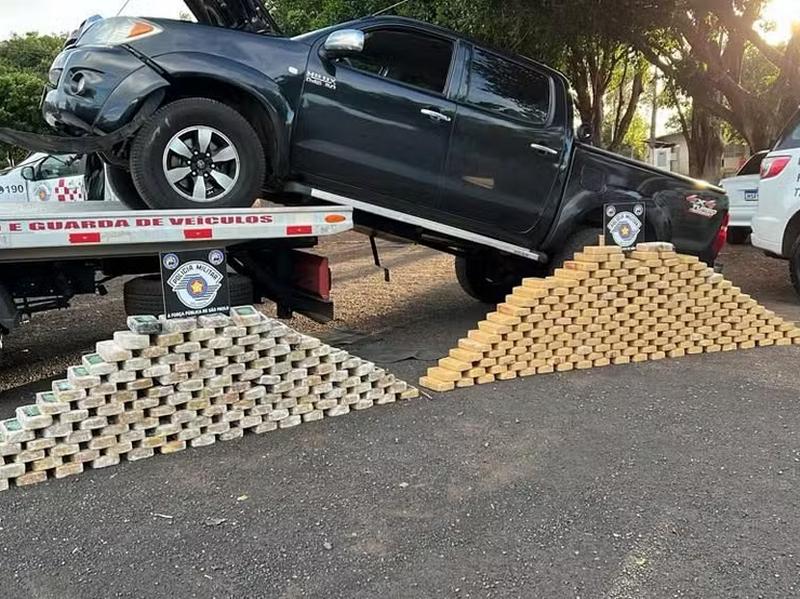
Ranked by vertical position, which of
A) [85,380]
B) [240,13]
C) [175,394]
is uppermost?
[240,13]

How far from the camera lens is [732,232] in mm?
11703

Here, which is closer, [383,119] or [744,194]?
[383,119]

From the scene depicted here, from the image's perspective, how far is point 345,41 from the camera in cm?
462

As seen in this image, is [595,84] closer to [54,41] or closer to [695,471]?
[695,471]

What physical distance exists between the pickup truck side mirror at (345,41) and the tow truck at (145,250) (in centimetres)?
104

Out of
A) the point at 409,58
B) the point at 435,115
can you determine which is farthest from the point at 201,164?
the point at 409,58

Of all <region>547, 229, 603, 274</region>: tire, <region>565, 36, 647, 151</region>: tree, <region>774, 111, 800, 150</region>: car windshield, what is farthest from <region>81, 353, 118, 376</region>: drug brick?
<region>565, 36, 647, 151</region>: tree

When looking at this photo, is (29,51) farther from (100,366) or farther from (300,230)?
(100,366)

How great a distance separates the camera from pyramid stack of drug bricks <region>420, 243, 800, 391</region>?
16.6 feet

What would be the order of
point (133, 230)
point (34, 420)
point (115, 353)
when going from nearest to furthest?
point (34, 420)
point (115, 353)
point (133, 230)

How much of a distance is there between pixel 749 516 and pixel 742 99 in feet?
33.7

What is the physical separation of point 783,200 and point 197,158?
6027 mm

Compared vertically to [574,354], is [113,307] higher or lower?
lower

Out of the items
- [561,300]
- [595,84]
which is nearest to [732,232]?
[595,84]
